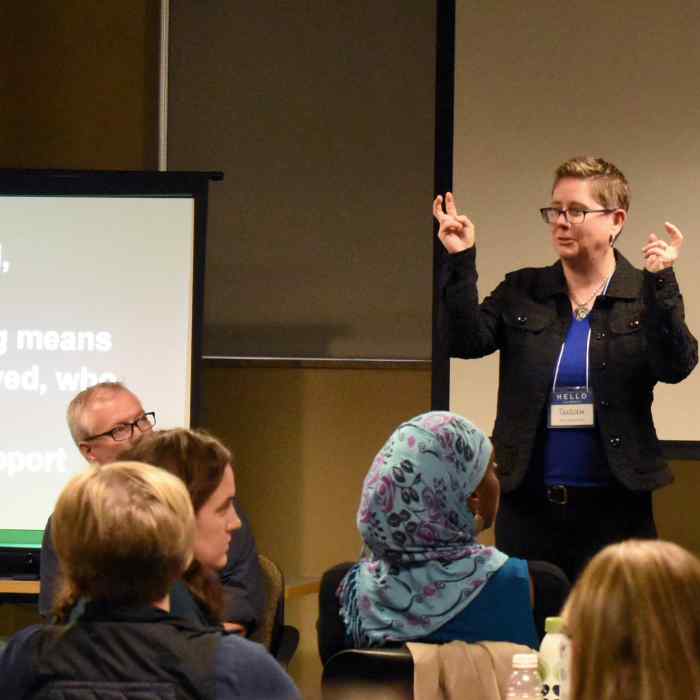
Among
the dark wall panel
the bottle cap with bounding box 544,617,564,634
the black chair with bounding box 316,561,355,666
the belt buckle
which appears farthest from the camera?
the dark wall panel

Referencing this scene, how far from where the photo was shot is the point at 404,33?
4801 mm

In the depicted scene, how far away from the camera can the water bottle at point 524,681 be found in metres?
1.96

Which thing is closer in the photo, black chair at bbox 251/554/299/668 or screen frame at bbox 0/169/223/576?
black chair at bbox 251/554/299/668

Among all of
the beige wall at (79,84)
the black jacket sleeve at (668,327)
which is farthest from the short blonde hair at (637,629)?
the beige wall at (79,84)

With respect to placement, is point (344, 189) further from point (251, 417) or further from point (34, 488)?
point (34, 488)

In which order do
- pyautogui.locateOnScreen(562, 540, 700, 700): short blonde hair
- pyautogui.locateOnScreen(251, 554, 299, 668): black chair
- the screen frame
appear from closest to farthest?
pyautogui.locateOnScreen(562, 540, 700, 700): short blonde hair
pyautogui.locateOnScreen(251, 554, 299, 668): black chair
the screen frame

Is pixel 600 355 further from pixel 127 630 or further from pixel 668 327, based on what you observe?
pixel 127 630

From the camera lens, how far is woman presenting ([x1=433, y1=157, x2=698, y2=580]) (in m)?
3.19

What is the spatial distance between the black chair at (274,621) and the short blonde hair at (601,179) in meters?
1.38

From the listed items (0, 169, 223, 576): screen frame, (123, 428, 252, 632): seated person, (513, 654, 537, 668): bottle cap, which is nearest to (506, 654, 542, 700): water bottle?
(513, 654, 537, 668): bottle cap

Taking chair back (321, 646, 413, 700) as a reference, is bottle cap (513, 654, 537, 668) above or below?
above

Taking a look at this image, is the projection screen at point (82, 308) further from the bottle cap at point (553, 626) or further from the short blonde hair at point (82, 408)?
the bottle cap at point (553, 626)

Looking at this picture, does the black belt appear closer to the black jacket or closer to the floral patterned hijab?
the black jacket

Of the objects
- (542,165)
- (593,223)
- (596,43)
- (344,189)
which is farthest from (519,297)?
(344,189)
